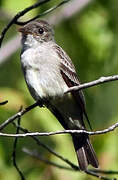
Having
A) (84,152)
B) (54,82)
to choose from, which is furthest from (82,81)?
(54,82)

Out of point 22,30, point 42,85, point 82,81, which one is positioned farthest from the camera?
point 82,81

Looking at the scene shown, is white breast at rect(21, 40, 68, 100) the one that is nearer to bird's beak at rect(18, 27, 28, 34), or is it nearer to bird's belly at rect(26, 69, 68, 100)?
bird's belly at rect(26, 69, 68, 100)

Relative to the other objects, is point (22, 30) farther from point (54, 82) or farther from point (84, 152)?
point (84, 152)

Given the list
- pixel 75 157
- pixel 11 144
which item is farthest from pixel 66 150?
pixel 11 144

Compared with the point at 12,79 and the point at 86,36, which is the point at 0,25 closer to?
the point at 12,79

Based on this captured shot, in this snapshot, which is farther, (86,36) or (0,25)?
(0,25)

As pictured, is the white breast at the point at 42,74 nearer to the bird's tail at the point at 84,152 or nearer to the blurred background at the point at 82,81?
the blurred background at the point at 82,81

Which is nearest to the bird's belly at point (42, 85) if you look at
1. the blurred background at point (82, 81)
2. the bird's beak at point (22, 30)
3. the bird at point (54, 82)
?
the bird at point (54, 82)
